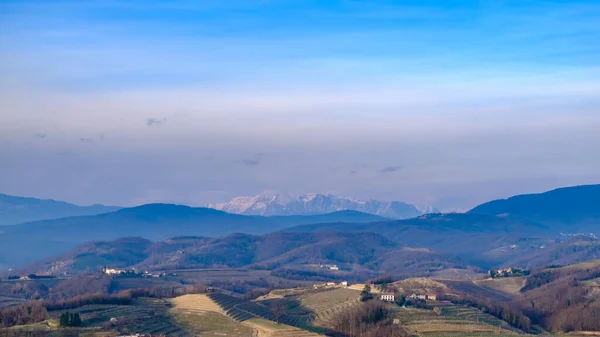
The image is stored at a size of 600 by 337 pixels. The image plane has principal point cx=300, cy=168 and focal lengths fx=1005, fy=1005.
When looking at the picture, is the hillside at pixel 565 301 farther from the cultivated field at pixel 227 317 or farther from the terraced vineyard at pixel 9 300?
the terraced vineyard at pixel 9 300

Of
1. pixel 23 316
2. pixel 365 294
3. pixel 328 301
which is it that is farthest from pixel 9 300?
pixel 365 294

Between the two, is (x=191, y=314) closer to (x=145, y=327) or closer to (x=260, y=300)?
(x=145, y=327)

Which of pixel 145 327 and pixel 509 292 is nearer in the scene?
pixel 145 327

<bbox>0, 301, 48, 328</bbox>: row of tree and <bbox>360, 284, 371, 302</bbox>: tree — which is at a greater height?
<bbox>360, 284, 371, 302</bbox>: tree

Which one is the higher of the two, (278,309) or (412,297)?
(412,297)

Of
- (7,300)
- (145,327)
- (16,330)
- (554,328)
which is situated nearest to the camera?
(16,330)

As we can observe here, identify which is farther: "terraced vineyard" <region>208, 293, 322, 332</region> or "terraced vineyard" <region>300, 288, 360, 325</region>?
"terraced vineyard" <region>300, 288, 360, 325</region>

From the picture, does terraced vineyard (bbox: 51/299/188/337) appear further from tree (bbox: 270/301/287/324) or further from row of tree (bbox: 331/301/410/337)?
row of tree (bbox: 331/301/410/337)

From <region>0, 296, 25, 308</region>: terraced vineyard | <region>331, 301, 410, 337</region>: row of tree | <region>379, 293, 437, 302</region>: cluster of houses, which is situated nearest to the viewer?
<region>331, 301, 410, 337</region>: row of tree

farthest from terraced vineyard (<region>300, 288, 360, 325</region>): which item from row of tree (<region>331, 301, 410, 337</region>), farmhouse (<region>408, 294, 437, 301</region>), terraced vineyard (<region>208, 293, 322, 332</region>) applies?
farmhouse (<region>408, 294, 437, 301</region>)

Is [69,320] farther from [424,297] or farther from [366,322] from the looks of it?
[424,297]

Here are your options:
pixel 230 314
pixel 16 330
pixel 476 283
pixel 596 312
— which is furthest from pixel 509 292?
pixel 16 330
